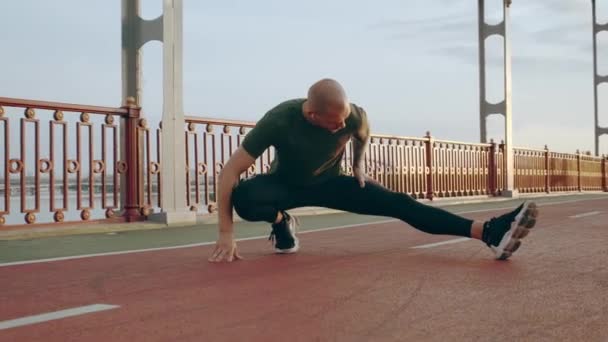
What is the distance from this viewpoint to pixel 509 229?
395cm

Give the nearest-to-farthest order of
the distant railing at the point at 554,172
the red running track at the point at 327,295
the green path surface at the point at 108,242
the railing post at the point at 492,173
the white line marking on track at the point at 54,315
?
the red running track at the point at 327,295 < the white line marking on track at the point at 54,315 < the green path surface at the point at 108,242 < the railing post at the point at 492,173 < the distant railing at the point at 554,172

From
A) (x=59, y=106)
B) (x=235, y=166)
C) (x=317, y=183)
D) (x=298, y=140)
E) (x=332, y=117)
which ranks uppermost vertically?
(x=59, y=106)

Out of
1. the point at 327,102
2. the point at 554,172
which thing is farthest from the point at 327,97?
the point at 554,172

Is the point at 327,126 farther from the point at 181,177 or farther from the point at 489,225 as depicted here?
the point at 181,177

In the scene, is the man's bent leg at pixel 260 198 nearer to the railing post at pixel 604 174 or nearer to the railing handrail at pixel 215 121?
the railing handrail at pixel 215 121

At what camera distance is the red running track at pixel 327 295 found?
2.23m

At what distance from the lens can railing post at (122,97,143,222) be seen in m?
7.89

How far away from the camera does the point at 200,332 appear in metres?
2.21

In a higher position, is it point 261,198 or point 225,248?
point 261,198

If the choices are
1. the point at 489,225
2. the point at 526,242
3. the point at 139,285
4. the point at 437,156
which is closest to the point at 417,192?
the point at 437,156

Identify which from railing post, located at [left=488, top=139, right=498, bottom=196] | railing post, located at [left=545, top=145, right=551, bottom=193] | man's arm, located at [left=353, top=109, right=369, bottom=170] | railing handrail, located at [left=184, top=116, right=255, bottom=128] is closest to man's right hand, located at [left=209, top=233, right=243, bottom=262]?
man's arm, located at [left=353, top=109, right=369, bottom=170]

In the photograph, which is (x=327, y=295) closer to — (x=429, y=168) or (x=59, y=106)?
(x=59, y=106)

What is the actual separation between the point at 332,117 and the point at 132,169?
4.88m

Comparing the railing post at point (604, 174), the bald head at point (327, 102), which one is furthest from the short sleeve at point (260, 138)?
the railing post at point (604, 174)
